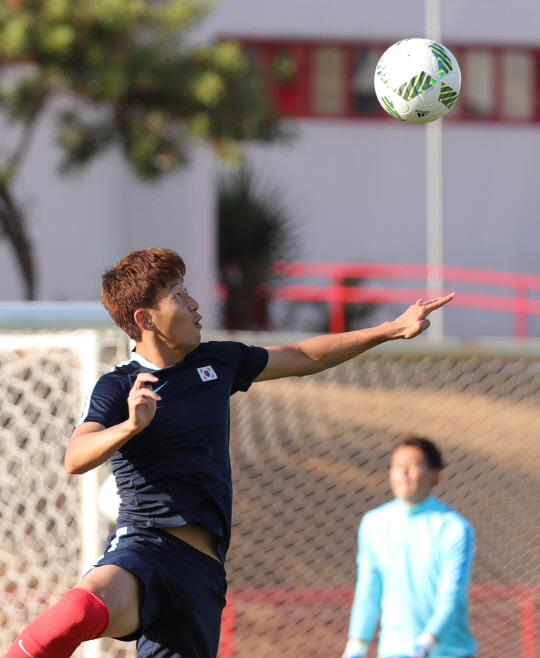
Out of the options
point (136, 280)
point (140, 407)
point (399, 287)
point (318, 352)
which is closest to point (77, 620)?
point (140, 407)

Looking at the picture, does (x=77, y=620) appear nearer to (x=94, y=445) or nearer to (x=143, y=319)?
(x=94, y=445)

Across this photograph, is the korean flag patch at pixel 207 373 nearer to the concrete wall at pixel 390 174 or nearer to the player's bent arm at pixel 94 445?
the player's bent arm at pixel 94 445

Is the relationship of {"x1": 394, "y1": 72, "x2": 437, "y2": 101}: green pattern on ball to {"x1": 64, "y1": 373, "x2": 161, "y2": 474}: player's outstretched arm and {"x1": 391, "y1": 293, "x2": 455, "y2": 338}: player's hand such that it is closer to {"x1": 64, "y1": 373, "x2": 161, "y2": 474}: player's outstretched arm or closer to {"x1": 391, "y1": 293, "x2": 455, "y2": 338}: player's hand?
{"x1": 391, "y1": 293, "x2": 455, "y2": 338}: player's hand

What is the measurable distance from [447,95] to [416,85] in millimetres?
147

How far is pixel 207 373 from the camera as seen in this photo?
355 centimetres

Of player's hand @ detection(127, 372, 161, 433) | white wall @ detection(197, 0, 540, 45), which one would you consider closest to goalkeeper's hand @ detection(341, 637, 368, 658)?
player's hand @ detection(127, 372, 161, 433)

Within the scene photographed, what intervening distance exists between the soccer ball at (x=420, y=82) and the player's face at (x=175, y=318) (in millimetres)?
1428

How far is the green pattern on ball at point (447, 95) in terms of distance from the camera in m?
4.33

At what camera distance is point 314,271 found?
17.4 m

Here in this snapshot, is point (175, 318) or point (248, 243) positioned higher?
point (175, 318)

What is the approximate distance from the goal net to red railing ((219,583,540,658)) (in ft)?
Result: 0.05

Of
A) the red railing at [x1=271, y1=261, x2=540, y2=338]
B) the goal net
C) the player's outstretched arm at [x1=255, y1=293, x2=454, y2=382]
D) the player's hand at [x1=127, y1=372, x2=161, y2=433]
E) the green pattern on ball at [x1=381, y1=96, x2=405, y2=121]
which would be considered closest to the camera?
the player's hand at [x1=127, y1=372, x2=161, y2=433]

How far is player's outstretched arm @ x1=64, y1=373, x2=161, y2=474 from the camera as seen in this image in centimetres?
292

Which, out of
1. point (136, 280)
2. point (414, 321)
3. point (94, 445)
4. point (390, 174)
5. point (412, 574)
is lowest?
point (412, 574)
